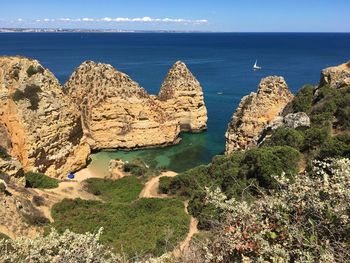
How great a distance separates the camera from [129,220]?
69.8 feet

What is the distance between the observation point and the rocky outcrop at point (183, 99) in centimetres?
4931

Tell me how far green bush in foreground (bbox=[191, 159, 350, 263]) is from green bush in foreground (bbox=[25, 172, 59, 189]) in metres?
21.7

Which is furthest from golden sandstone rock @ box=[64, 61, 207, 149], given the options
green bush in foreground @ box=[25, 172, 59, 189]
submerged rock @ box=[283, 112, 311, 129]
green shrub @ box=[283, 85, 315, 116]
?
submerged rock @ box=[283, 112, 311, 129]

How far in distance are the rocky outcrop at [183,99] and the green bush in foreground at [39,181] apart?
73.9ft

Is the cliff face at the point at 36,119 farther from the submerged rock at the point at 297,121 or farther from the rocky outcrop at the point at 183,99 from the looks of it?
the submerged rock at the point at 297,121

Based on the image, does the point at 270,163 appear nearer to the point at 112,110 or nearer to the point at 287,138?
the point at 287,138

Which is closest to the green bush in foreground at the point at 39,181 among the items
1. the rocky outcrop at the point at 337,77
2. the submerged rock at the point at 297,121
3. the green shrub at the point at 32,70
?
the green shrub at the point at 32,70

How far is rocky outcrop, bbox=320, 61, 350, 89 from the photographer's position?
93.2ft

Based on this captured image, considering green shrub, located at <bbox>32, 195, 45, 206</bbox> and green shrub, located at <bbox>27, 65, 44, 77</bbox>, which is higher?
green shrub, located at <bbox>27, 65, 44, 77</bbox>

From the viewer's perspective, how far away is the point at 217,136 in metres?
48.4

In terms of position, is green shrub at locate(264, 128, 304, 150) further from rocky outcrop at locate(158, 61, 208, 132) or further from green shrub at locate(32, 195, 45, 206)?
rocky outcrop at locate(158, 61, 208, 132)

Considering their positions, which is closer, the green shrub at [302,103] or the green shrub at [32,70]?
the green shrub at [302,103]

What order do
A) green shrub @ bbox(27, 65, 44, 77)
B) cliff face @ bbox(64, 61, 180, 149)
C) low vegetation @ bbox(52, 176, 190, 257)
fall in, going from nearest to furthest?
low vegetation @ bbox(52, 176, 190, 257)
green shrub @ bbox(27, 65, 44, 77)
cliff face @ bbox(64, 61, 180, 149)

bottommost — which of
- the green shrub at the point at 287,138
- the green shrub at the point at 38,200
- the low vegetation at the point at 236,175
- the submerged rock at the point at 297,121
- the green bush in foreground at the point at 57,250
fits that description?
the green shrub at the point at 38,200
